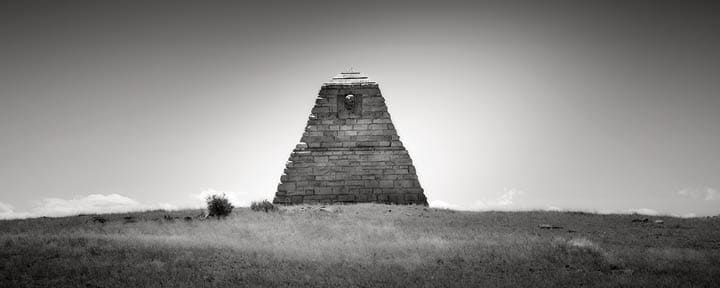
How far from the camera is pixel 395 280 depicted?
7.80m

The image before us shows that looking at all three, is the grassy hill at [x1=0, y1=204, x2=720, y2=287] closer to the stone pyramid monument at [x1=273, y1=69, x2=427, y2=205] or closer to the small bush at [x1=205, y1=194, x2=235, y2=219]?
the small bush at [x1=205, y1=194, x2=235, y2=219]

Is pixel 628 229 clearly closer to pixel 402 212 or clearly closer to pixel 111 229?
pixel 402 212

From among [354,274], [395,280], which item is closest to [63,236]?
[354,274]

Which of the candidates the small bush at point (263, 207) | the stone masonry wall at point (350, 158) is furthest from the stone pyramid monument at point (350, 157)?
the small bush at point (263, 207)

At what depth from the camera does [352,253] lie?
32.0 feet


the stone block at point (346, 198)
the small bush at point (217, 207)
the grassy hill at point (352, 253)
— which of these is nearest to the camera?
the grassy hill at point (352, 253)

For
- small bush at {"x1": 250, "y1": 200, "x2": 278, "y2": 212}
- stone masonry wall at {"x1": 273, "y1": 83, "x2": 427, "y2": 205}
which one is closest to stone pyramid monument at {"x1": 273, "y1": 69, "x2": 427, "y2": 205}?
stone masonry wall at {"x1": 273, "y1": 83, "x2": 427, "y2": 205}

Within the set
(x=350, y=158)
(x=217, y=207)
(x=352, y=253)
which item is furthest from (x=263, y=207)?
(x=352, y=253)

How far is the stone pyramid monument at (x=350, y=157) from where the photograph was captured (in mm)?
19047

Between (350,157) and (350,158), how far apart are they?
4cm

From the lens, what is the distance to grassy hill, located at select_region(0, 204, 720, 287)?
309 inches

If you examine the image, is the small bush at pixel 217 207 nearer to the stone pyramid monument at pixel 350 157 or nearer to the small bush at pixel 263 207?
the small bush at pixel 263 207

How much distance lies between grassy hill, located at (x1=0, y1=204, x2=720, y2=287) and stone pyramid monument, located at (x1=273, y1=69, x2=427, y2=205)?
389cm

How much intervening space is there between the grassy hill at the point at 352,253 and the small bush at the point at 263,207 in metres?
1.13
